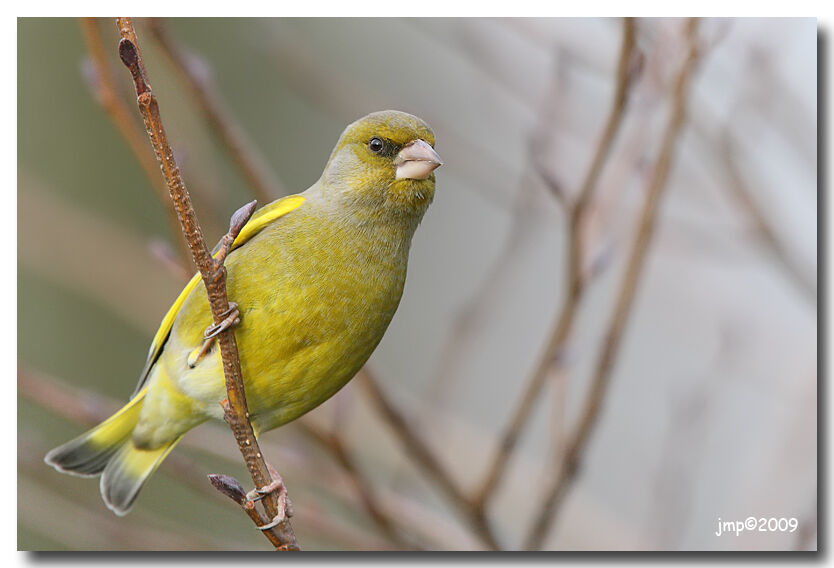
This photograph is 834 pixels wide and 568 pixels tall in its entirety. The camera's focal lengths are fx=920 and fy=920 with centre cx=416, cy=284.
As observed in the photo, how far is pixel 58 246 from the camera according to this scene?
9.61 feet

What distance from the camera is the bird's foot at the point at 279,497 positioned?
5.96 ft

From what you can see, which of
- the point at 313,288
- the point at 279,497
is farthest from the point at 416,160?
the point at 279,497

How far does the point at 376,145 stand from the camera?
2.08m

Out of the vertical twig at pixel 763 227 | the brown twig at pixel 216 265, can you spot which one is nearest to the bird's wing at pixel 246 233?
the brown twig at pixel 216 265

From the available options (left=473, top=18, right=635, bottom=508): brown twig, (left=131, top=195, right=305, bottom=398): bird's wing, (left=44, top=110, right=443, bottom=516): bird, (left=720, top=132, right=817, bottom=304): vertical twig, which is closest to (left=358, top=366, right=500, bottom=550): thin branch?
(left=473, top=18, right=635, bottom=508): brown twig

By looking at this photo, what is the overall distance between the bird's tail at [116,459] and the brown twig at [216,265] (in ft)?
1.90

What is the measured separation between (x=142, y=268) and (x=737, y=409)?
2.13 m

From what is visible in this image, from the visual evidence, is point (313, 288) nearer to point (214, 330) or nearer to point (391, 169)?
point (214, 330)

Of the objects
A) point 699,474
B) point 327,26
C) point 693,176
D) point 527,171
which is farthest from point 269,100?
point 699,474

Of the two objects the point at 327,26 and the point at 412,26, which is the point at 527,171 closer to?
the point at 412,26

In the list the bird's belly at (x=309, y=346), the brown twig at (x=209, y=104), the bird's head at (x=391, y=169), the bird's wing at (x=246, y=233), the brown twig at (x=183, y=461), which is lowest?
the brown twig at (x=183, y=461)

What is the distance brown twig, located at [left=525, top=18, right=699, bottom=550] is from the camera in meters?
1.98

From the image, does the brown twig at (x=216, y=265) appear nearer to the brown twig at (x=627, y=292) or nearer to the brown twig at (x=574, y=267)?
the brown twig at (x=574, y=267)

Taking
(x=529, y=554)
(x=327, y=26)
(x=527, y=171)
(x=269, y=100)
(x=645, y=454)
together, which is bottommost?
(x=645, y=454)
